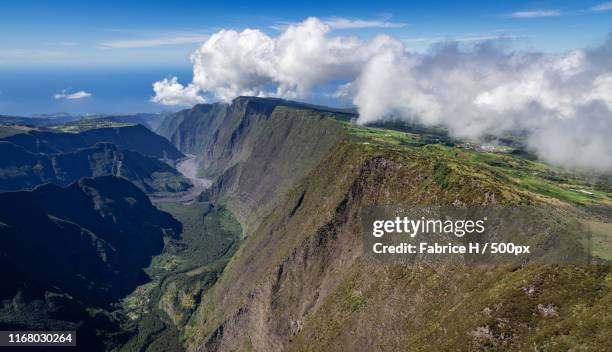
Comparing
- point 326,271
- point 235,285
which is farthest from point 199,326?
point 326,271

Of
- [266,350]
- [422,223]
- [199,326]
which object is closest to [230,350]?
[266,350]

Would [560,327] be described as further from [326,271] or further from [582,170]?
[582,170]

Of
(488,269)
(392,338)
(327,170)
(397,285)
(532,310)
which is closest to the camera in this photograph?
(532,310)

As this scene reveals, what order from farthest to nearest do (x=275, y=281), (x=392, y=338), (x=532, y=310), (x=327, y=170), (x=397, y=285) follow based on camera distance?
(x=327, y=170) → (x=275, y=281) → (x=397, y=285) → (x=392, y=338) → (x=532, y=310)

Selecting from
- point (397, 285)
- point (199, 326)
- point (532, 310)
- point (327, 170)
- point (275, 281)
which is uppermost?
point (327, 170)

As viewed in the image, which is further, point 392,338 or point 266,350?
point 266,350

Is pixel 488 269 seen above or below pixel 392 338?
above
